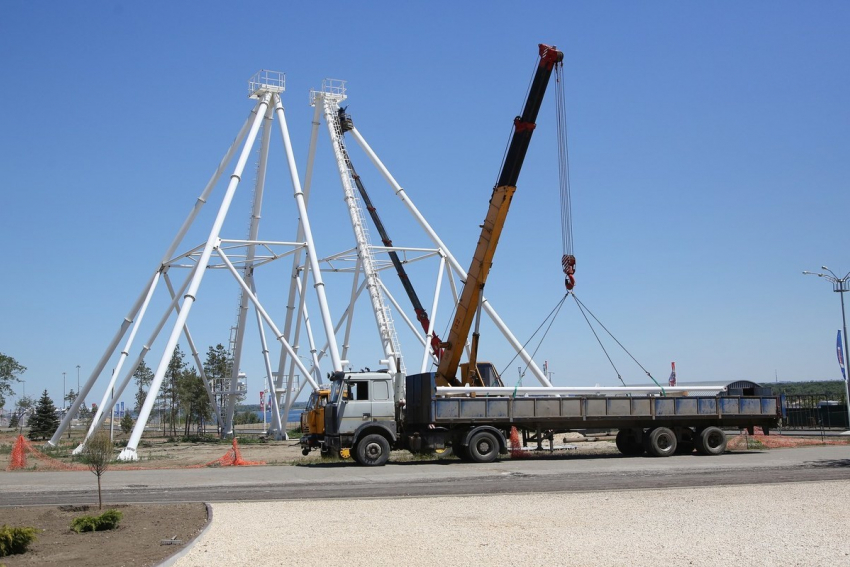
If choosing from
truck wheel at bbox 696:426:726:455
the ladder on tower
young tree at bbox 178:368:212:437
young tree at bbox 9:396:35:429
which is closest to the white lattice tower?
the ladder on tower

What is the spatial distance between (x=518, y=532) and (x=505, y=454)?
1547cm

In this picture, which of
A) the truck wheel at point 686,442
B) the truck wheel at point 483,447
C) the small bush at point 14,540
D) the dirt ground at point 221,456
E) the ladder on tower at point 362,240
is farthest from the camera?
the ladder on tower at point 362,240

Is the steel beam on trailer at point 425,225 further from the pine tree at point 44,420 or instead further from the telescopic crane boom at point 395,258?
the pine tree at point 44,420

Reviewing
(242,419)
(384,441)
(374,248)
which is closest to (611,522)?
(384,441)

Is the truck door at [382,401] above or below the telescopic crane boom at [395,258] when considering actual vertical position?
below

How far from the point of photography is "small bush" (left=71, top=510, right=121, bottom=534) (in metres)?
12.5

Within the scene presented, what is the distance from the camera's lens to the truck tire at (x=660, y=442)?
2716 centimetres

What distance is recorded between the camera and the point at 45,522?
44.9 feet

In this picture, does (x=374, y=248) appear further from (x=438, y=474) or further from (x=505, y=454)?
(x=438, y=474)

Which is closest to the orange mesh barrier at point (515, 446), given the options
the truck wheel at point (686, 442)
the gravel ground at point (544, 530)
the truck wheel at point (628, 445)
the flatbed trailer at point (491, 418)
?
the flatbed trailer at point (491, 418)

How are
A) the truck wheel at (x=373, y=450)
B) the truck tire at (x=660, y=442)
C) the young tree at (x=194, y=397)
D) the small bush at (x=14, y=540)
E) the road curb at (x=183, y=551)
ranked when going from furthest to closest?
the young tree at (x=194, y=397) → the truck tire at (x=660, y=442) → the truck wheel at (x=373, y=450) → the small bush at (x=14, y=540) → the road curb at (x=183, y=551)

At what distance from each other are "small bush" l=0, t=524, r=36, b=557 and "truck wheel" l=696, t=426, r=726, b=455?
22072mm

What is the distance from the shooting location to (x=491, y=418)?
2617 cm

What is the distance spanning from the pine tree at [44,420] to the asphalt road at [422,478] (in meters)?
44.0
